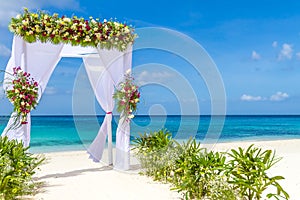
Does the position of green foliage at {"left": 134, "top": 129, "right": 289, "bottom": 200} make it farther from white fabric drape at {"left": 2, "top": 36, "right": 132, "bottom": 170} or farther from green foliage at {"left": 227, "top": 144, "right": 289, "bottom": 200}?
white fabric drape at {"left": 2, "top": 36, "right": 132, "bottom": 170}

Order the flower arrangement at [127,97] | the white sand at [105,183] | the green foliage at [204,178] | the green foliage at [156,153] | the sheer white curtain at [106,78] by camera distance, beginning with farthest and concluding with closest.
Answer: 1. the sheer white curtain at [106,78]
2. the flower arrangement at [127,97]
3. the green foliage at [156,153]
4. the white sand at [105,183]
5. the green foliage at [204,178]

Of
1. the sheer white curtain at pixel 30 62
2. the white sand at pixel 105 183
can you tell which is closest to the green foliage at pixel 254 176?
the white sand at pixel 105 183

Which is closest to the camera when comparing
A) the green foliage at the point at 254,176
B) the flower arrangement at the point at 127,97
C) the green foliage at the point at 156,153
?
the green foliage at the point at 254,176

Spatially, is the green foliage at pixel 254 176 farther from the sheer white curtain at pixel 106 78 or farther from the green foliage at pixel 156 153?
the sheer white curtain at pixel 106 78

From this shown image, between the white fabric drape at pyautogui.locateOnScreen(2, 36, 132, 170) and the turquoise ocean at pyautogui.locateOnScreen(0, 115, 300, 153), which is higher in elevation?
the white fabric drape at pyautogui.locateOnScreen(2, 36, 132, 170)

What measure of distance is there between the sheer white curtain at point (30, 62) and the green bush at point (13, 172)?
2.71 ft

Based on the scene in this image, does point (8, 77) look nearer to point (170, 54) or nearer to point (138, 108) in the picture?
point (138, 108)

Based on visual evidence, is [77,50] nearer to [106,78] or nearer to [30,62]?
[106,78]

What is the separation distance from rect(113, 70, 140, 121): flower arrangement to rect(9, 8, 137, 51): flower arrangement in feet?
2.50

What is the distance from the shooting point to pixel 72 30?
6.61 m

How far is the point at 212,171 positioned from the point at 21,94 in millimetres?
3813

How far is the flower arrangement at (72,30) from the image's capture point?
621 centimetres

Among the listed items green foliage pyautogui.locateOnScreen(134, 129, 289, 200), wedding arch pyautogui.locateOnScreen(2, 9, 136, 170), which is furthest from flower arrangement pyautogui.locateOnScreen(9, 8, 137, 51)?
green foliage pyautogui.locateOnScreen(134, 129, 289, 200)

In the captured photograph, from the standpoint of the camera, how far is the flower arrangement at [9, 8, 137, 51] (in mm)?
6207
